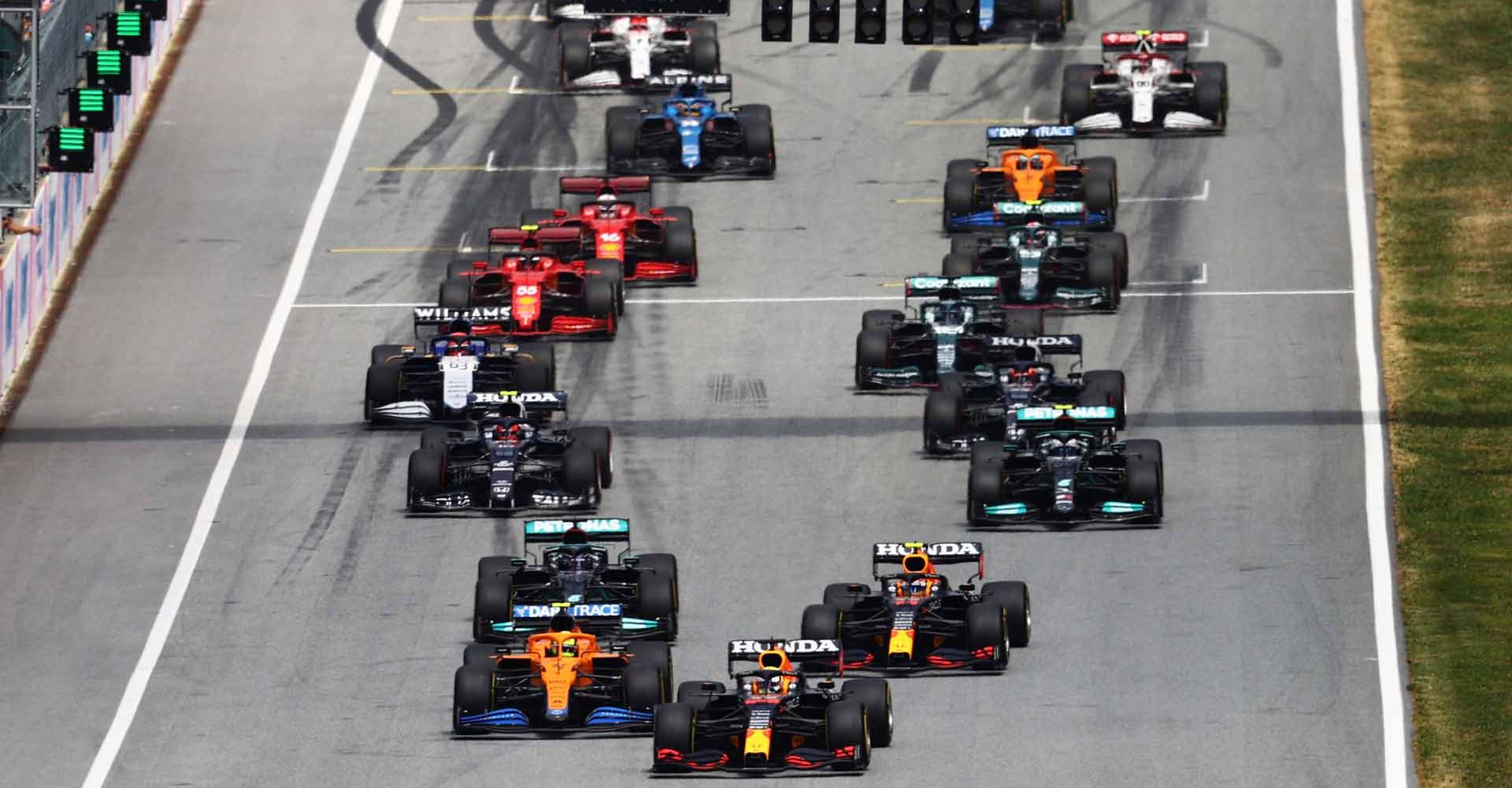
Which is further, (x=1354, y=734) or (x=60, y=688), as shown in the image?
(x=60, y=688)

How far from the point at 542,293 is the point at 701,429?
4716mm

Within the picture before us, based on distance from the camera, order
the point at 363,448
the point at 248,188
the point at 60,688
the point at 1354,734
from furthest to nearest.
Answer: the point at 248,188, the point at 363,448, the point at 60,688, the point at 1354,734

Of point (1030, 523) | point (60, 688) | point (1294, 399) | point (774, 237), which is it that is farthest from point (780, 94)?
point (60, 688)

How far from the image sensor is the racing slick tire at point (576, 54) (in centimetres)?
7219

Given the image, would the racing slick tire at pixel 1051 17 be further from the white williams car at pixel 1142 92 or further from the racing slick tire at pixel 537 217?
the racing slick tire at pixel 537 217

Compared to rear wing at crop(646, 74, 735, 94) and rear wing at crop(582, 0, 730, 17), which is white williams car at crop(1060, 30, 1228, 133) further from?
rear wing at crop(582, 0, 730, 17)

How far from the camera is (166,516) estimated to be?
53156 mm

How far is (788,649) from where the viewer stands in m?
43.4

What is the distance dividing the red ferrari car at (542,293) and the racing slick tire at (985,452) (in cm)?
1001

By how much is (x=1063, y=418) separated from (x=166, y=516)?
13078mm

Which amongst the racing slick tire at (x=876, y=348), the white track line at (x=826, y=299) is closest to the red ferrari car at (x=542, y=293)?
the white track line at (x=826, y=299)

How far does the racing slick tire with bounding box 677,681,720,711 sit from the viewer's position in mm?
42344

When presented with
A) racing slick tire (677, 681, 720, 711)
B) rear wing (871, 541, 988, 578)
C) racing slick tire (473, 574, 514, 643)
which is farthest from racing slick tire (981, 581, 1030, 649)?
racing slick tire (473, 574, 514, 643)

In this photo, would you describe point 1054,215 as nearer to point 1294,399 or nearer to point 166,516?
point 1294,399
